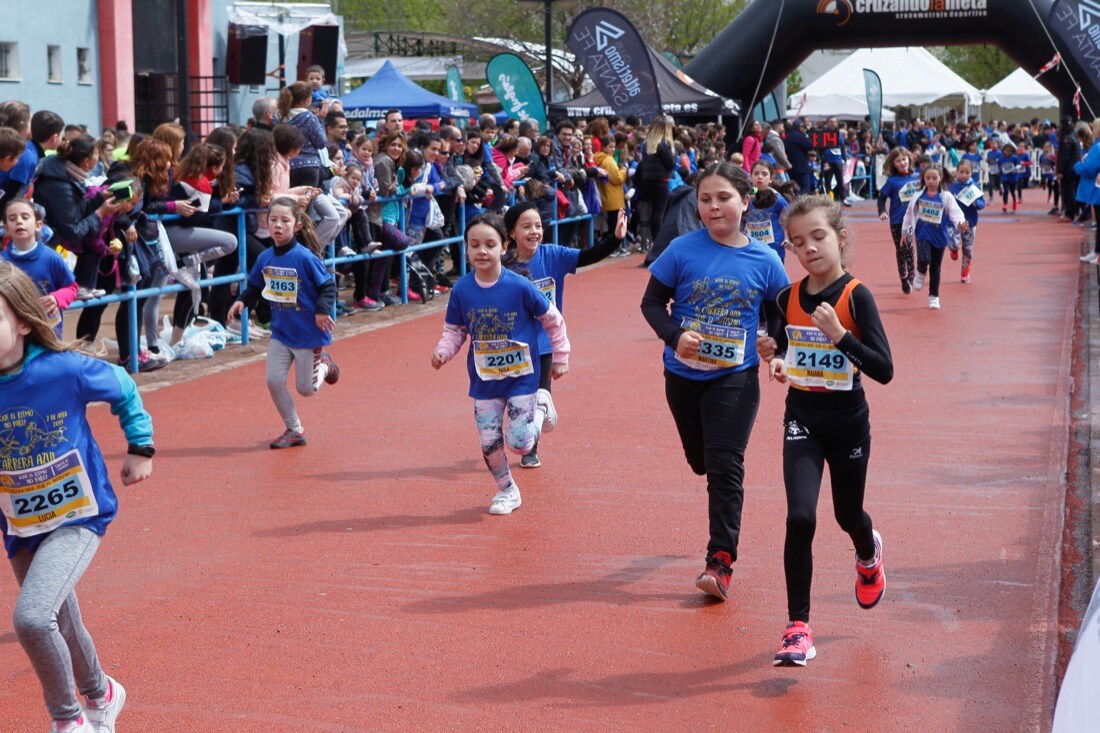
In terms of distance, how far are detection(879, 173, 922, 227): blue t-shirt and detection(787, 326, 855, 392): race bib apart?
1166cm

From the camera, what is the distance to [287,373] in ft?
30.1

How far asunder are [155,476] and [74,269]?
3074 mm

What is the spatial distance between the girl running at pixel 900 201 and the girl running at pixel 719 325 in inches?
432

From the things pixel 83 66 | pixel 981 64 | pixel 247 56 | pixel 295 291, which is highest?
pixel 981 64

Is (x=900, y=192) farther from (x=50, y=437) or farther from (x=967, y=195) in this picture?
(x=50, y=437)

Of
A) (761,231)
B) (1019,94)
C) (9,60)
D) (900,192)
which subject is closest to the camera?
(761,231)

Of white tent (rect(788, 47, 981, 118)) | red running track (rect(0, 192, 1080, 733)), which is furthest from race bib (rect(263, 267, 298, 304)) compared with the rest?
white tent (rect(788, 47, 981, 118))

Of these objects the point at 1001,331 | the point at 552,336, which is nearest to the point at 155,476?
the point at 552,336

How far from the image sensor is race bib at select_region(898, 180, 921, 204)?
1633cm

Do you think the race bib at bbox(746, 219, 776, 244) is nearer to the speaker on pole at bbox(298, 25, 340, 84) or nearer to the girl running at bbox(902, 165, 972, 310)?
the girl running at bbox(902, 165, 972, 310)

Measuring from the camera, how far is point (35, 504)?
169 inches

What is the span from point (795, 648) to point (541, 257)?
149 inches

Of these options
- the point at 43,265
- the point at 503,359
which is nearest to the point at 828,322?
the point at 503,359

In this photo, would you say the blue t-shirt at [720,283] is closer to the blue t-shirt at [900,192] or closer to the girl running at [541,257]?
the girl running at [541,257]
